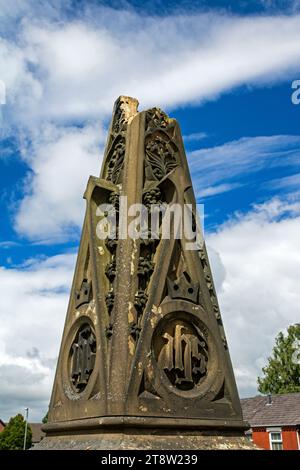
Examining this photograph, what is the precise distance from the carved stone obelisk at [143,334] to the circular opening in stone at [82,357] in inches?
0.6

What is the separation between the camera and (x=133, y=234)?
19.7 feet

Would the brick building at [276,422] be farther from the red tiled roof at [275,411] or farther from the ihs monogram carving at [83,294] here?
the ihs monogram carving at [83,294]

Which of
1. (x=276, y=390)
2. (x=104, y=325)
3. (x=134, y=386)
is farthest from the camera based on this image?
(x=276, y=390)

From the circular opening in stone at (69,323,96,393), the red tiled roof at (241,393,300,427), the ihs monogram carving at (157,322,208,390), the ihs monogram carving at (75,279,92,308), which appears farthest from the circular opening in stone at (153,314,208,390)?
the red tiled roof at (241,393,300,427)

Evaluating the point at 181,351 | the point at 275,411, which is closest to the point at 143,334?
the point at 181,351

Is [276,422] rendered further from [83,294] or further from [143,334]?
[143,334]

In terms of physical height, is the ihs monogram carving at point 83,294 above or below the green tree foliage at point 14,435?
below

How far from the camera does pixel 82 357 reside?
5.87m

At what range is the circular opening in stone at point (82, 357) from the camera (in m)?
5.69

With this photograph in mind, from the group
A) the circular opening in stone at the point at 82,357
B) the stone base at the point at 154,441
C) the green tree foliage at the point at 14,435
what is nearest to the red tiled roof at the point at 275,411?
the green tree foliage at the point at 14,435

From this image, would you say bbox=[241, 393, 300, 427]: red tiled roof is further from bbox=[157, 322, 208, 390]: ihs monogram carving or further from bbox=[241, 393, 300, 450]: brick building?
bbox=[157, 322, 208, 390]: ihs monogram carving
